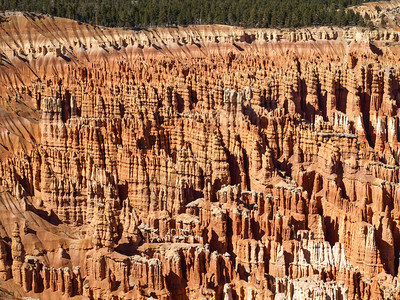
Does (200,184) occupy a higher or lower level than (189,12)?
lower

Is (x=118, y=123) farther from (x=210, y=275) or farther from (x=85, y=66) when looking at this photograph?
(x=85, y=66)

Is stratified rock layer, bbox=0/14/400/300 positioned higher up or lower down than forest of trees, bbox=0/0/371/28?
lower down

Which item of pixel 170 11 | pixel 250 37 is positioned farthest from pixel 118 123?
pixel 170 11

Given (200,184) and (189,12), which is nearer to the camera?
(200,184)

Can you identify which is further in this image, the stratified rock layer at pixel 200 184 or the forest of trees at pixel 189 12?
the forest of trees at pixel 189 12

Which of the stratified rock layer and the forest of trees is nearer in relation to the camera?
the stratified rock layer
